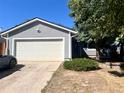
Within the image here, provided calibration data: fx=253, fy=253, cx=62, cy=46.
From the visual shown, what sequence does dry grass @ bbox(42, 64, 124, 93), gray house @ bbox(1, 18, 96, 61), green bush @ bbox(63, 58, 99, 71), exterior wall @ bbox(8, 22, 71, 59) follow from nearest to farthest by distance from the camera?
dry grass @ bbox(42, 64, 124, 93) < green bush @ bbox(63, 58, 99, 71) < exterior wall @ bbox(8, 22, 71, 59) < gray house @ bbox(1, 18, 96, 61)

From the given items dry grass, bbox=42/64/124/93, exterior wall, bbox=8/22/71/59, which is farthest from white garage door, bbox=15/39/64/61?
dry grass, bbox=42/64/124/93

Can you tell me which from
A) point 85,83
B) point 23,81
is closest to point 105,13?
point 85,83

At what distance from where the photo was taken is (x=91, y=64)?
16.8 meters

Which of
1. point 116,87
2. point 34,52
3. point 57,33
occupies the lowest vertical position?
point 116,87

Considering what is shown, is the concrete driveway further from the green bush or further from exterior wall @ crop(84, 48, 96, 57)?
exterior wall @ crop(84, 48, 96, 57)

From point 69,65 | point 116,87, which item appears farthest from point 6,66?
point 116,87

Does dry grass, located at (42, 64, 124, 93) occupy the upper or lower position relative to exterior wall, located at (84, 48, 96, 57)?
lower

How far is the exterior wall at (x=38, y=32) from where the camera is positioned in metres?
23.9

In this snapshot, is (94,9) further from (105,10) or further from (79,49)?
(79,49)

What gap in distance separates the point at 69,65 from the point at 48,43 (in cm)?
774

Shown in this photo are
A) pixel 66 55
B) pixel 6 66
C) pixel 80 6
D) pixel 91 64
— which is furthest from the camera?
pixel 66 55

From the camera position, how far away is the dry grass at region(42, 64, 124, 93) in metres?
11.6

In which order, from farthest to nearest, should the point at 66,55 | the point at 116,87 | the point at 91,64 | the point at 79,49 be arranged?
1. the point at 79,49
2. the point at 66,55
3. the point at 91,64
4. the point at 116,87

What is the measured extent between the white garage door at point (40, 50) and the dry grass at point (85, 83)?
8.16 meters
